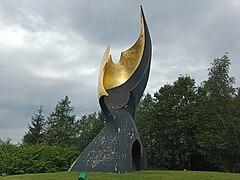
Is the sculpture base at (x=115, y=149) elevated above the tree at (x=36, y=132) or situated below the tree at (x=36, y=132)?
below

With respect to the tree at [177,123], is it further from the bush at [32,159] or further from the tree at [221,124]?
the bush at [32,159]

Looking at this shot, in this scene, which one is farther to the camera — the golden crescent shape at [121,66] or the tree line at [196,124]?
the tree line at [196,124]

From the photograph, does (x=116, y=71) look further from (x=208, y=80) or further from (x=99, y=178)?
(x=208, y=80)

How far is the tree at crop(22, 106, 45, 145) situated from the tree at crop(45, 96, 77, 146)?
2.85ft

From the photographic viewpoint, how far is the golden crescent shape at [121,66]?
15766mm

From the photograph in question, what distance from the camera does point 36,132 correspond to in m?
39.0

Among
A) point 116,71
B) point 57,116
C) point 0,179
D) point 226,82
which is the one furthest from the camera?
point 57,116

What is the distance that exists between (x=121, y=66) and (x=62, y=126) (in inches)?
960

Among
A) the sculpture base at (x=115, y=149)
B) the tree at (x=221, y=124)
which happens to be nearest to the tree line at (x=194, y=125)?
the tree at (x=221, y=124)

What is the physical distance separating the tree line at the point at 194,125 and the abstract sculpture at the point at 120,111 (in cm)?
825

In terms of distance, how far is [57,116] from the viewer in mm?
41219

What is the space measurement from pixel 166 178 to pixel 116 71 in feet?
21.0

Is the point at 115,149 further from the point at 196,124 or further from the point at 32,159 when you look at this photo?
the point at 196,124

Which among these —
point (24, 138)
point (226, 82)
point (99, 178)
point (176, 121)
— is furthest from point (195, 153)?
point (24, 138)
